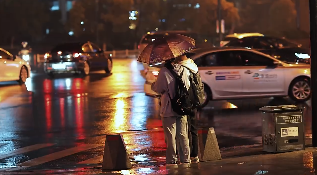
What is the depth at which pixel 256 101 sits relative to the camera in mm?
15852

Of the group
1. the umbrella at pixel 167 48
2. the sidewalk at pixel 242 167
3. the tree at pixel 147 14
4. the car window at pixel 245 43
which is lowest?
the sidewalk at pixel 242 167

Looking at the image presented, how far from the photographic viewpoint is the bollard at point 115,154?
7785 millimetres

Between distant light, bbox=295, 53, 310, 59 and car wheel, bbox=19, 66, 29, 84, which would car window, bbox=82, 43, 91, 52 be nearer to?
car wheel, bbox=19, 66, 29, 84

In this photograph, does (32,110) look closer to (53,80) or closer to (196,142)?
(196,142)

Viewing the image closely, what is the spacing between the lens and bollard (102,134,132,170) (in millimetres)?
7785

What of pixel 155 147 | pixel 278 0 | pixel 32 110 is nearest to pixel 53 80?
pixel 32 110

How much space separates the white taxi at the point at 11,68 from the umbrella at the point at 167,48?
1433 cm

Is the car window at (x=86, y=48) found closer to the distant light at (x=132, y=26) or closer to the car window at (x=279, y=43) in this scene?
the car window at (x=279, y=43)

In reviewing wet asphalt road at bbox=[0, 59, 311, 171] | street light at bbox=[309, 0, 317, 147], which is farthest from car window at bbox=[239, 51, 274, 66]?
street light at bbox=[309, 0, 317, 147]

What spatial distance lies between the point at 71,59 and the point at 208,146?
687 inches

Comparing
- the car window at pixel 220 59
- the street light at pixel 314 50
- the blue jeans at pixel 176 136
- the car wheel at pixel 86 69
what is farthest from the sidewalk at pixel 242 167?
the car wheel at pixel 86 69

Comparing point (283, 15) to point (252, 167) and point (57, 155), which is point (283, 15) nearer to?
point (57, 155)

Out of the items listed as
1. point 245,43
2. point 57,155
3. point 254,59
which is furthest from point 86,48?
point 57,155

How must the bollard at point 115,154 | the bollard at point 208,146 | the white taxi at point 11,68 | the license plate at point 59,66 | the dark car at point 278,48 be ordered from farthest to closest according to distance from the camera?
the license plate at point 59,66 < the dark car at point 278,48 < the white taxi at point 11,68 < the bollard at point 208,146 < the bollard at point 115,154
